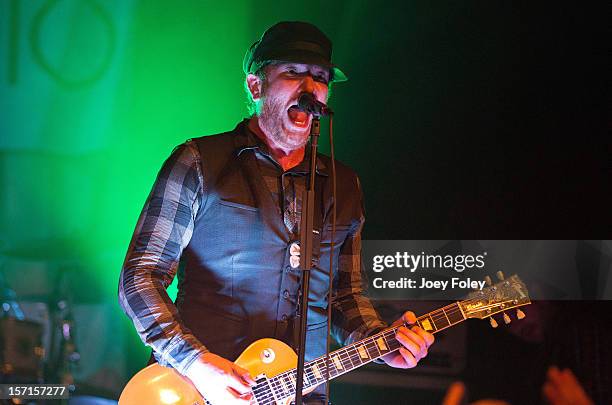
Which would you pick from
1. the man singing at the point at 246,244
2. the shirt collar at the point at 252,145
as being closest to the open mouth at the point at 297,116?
the man singing at the point at 246,244

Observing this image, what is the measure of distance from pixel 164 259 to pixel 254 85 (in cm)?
89

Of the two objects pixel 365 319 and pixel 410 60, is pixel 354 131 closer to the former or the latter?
pixel 410 60

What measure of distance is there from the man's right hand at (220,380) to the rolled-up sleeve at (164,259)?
0.04 meters

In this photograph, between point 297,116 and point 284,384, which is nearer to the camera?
point 284,384

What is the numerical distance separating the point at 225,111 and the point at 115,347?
4.94ft

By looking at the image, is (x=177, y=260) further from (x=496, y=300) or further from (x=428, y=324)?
(x=496, y=300)

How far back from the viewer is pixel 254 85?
285 centimetres

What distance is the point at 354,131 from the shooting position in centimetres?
402

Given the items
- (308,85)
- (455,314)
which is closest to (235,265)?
(308,85)

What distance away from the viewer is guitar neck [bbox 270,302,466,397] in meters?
2.40

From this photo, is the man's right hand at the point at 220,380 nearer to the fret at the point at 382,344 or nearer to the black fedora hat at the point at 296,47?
the fret at the point at 382,344

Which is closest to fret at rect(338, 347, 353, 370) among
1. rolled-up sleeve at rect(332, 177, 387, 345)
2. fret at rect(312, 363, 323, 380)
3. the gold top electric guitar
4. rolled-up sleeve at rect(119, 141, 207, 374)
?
the gold top electric guitar

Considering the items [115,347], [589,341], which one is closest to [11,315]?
[115,347]

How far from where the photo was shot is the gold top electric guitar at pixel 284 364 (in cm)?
222
